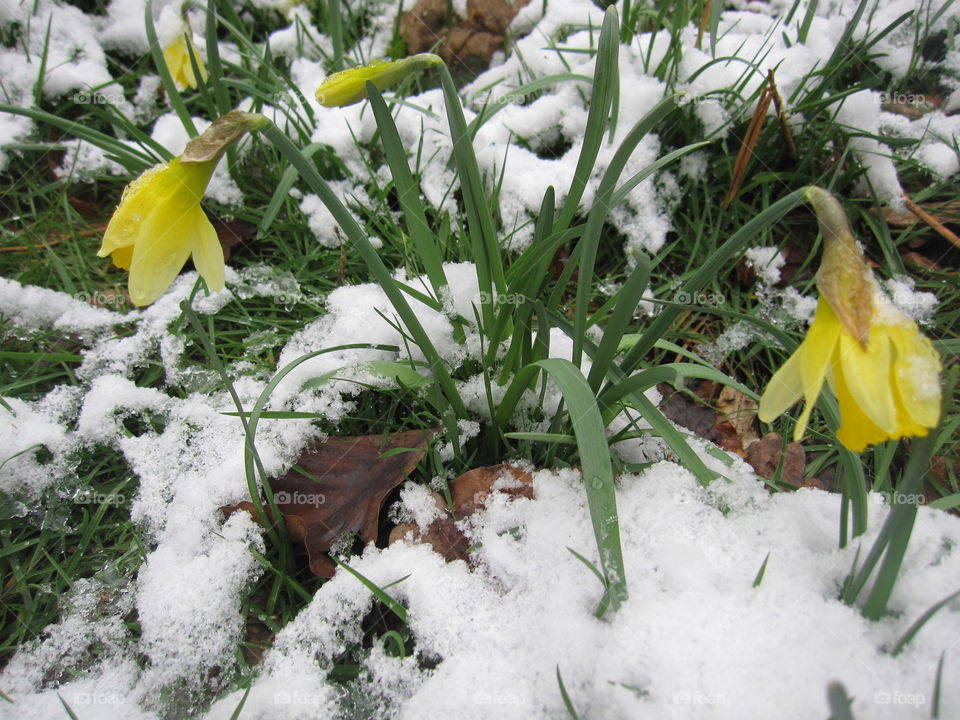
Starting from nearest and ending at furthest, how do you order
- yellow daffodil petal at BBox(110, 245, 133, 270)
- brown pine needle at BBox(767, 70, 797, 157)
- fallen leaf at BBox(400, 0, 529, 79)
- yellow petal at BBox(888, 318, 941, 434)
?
yellow petal at BBox(888, 318, 941, 434)
yellow daffodil petal at BBox(110, 245, 133, 270)
brown pine needle at BBox(767, 70, 797, 157)
fallen leaf at BBox(400, 0, 529, 79)

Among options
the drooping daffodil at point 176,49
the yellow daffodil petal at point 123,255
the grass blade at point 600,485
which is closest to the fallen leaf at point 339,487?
the grass blade at point 600,485

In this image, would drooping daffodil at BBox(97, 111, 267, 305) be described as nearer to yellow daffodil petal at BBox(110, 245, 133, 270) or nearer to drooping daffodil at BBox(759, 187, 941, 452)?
yellow daffodil petal at BBox(110, 245, 133, 270)

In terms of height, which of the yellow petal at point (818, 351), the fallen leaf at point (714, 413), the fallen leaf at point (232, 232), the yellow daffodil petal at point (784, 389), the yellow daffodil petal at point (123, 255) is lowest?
the fallen leaf at point (714, 413)

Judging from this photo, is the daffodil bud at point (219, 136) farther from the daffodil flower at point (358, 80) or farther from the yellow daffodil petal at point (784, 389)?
the yellow daffodil petal at point (784, 389)

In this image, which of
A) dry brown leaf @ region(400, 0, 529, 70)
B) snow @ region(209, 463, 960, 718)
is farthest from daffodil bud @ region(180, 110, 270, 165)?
dry brown leaf @ region(400, 0, 529, 70)

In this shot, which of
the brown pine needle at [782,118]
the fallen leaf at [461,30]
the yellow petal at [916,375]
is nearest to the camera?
the yellow petal at [916,375]

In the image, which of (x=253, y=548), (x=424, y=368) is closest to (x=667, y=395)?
(x=424, y=368)
